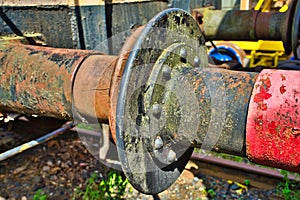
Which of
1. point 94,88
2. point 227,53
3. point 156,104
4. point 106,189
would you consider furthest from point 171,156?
point 227,53

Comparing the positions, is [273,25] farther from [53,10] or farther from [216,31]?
[53,10]

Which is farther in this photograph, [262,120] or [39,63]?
[39,63]

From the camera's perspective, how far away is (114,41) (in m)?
2.19

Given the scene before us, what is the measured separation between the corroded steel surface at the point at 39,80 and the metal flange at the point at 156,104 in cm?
31

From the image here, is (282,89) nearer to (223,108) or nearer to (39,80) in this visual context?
(223,108)

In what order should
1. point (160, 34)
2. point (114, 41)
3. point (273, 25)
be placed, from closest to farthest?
point (160, 34) < point (114, 41) < point (273, 25)

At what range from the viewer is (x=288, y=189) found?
104 inches

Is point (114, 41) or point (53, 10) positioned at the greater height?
point (53, 10)

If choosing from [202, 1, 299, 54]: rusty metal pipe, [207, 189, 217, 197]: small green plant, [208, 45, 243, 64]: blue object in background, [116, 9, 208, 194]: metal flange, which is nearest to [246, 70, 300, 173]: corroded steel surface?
[116, 9, 208, 194]: metal flange

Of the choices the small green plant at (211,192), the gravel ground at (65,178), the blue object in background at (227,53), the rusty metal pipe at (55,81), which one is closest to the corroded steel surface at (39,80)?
the rusty metal pipe at (55,81)

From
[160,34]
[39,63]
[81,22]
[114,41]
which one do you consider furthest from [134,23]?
[160,34]

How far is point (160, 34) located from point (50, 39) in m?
1.04

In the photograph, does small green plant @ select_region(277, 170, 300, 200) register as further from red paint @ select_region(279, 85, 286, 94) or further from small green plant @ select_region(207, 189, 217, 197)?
red paint @ select_region(279, 85, 286, 94)

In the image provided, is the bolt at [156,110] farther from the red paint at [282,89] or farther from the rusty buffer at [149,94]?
the red paint at [282,89]
